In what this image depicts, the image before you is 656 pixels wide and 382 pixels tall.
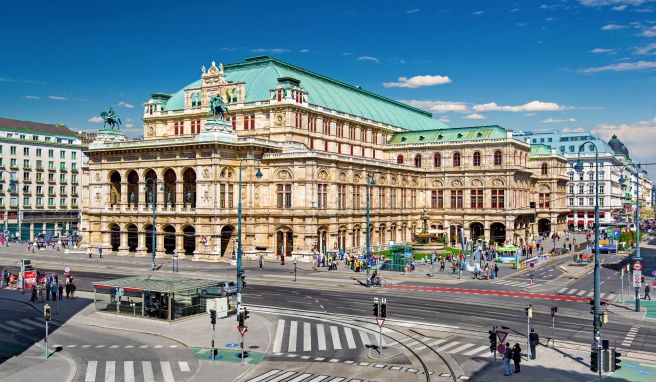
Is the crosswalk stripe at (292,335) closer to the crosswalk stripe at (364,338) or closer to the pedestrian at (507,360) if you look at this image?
the crosswalk stripe at (364,338)

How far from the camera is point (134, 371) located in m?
29.6

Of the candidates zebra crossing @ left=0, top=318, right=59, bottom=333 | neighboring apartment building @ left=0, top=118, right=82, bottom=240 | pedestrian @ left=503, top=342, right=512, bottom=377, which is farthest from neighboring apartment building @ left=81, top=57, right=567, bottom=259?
pedestrian @ left=503, top=342, right=512, bottom=377

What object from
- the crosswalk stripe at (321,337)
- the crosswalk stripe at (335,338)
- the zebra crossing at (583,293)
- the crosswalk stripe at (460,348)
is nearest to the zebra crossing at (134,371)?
the crosswalk stripe at (321,337)

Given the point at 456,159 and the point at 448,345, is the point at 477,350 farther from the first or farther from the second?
the point at 456,159

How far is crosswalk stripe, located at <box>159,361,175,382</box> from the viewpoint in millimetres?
28297

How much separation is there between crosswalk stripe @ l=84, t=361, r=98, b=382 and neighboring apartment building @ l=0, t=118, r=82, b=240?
107246 mm

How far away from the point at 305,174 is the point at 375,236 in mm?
20334

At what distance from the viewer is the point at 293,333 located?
3812 cm

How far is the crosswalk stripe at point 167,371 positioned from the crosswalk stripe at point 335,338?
9298 millimetres

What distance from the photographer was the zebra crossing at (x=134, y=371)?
28.5m

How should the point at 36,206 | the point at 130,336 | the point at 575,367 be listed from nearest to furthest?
the point at 575,367, the point at 130,336, the point at 36,206

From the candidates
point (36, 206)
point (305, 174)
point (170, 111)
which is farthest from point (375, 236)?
point (36, 206)

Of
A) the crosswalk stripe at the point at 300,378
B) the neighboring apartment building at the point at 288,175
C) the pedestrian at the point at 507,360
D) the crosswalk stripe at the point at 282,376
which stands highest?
the neighboring apartment building at the point at 288,175

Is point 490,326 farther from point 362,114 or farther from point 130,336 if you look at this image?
point 362,114
